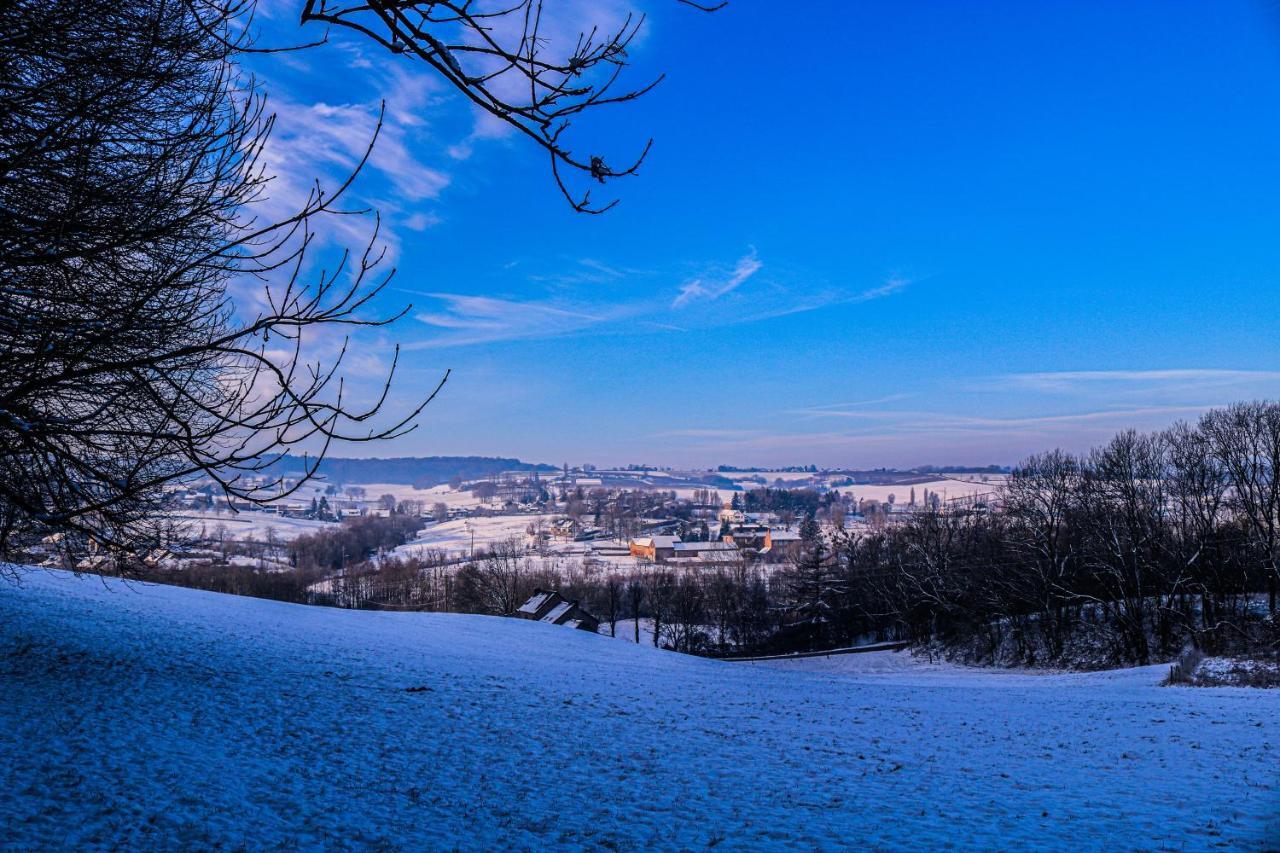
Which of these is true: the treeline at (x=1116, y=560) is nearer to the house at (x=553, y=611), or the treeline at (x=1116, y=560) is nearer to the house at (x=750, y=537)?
the house at (x=553, y=611)

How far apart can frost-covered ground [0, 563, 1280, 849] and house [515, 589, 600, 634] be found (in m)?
25.4

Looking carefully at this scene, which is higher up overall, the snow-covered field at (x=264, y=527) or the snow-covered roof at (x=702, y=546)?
the snow-covered field at (x=264, y=527)

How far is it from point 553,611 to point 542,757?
34760mm

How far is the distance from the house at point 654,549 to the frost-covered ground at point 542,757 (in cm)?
8891

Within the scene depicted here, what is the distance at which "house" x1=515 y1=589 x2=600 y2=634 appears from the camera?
1665 inches

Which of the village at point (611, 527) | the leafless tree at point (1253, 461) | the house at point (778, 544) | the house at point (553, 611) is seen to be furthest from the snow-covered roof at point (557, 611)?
the house at point (778, 544)

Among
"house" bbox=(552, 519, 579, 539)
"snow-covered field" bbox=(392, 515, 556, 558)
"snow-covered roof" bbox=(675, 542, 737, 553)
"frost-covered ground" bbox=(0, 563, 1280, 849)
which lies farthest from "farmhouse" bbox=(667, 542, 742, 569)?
"frost-covered ground" bbox=(0, 563, 1280, 849)

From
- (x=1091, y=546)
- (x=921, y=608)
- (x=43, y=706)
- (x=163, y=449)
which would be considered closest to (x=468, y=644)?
(x=43, y=706)

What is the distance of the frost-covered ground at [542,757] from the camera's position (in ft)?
21.2

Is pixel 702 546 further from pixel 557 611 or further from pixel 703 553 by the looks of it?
pixel 557 611

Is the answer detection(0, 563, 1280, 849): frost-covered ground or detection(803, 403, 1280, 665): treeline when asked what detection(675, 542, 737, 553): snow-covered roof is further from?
detection(0, 563, 1280, 849): frost-covered ground

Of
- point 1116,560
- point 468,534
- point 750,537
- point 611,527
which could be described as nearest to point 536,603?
point 1116,560

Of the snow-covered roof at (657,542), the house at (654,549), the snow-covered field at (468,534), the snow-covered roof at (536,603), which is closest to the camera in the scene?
the snow-covered roof at (536,603)

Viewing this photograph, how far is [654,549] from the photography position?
114125 millimetres
